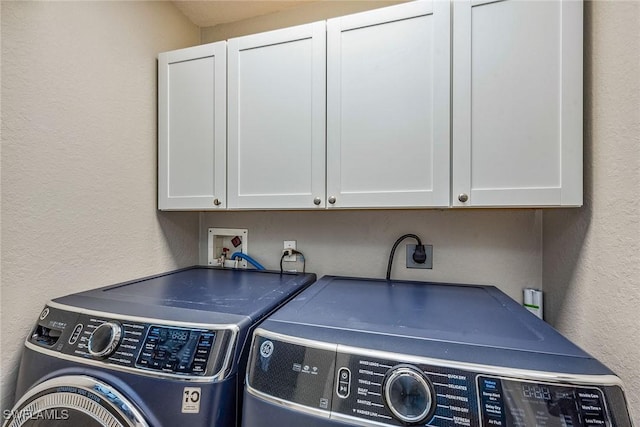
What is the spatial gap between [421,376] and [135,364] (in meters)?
0.71

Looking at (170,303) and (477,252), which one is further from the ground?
(477,252)

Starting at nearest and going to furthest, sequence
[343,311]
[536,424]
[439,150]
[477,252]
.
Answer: [536,424] → [343,311] → [439,150] → [477,252]

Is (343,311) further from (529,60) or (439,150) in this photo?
(529,60)

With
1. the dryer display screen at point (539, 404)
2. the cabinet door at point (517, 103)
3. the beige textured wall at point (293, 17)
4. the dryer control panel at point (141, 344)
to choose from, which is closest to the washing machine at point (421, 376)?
the dryer display screen at point (539, 404)

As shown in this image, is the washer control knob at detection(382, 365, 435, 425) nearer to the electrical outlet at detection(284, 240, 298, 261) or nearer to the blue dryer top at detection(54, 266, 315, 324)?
the blue dryer top at detection(54, 266, 315, 324)

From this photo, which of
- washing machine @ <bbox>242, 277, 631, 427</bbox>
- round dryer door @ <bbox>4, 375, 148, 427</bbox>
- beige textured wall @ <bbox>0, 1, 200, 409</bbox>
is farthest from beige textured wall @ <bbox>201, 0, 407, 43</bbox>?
round dryer door @ <bbox>4, 375, 148, 427</bbox>

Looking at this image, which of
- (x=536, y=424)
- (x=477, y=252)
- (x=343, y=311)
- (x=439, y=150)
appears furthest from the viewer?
(x=477, y=252)

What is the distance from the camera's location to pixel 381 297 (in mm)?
1057

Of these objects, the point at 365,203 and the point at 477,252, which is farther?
the point at 477,252

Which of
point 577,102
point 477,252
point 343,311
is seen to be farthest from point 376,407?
point 577,102

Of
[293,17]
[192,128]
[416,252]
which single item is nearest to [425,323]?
[416,252]

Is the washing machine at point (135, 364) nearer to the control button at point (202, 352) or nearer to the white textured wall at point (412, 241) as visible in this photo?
the control button at point (202, 352)

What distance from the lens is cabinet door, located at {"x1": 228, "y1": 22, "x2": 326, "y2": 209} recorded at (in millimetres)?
1170

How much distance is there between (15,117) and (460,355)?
4.70 feet
